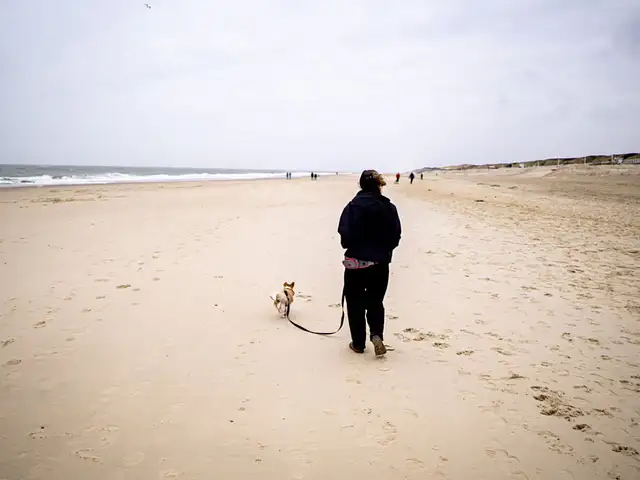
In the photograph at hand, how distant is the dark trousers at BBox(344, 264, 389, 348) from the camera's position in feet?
13.0

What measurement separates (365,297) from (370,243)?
674 mm

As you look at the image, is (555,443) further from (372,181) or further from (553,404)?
(372,181)

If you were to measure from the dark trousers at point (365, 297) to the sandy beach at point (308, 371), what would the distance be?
0.31 metres

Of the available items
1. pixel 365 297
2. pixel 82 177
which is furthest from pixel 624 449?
pixel 82 177

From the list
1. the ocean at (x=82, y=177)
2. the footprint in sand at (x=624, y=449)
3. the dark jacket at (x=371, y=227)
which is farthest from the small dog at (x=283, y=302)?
the ocean at (x=82, y=177)

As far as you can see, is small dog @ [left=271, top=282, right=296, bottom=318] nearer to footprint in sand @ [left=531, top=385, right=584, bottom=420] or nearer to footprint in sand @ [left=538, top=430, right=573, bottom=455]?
footprint in sand @ [left=531, top=385, right=584, bottom=420]

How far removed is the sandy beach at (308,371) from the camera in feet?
8.41

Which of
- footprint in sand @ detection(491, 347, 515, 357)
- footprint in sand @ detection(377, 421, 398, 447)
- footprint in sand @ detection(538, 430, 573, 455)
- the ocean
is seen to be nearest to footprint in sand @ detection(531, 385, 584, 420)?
footprint in sand @ detection(538, 430, 573, 455)

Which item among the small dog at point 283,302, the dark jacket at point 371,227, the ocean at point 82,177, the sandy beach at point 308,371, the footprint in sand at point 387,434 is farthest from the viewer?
the ocean at point 82,177

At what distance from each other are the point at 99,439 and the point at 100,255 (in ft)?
21.6

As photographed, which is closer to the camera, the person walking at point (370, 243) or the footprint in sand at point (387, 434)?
the footprint in sand at point (387, 434)

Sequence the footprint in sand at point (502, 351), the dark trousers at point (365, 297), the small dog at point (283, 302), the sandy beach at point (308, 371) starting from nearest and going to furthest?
the sandy beach at point (308, 371) → the dark trousers at point (365, 297) → the footprint in sand at point (502, 351) → the small dog at point (283, 302)

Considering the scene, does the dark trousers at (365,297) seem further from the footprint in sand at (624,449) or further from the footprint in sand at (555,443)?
the footprint in sand at (624,449)

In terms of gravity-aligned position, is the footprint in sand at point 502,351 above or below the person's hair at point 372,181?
below
